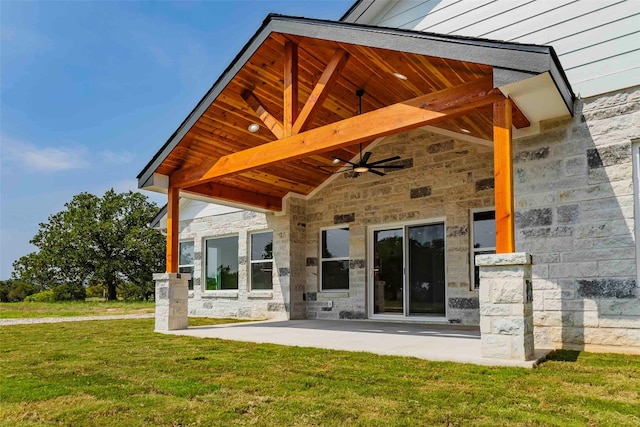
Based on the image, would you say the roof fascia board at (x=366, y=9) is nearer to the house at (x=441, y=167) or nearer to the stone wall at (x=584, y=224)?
the house at (x=441, y=167)

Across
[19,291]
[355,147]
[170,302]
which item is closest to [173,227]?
[170,302]

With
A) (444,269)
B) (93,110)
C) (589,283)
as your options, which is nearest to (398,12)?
(444,269)

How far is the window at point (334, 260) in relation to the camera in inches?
375

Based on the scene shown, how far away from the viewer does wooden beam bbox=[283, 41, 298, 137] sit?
19.5 ft

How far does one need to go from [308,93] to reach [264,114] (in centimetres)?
86

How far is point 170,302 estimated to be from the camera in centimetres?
768

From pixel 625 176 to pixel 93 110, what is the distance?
23.9 m

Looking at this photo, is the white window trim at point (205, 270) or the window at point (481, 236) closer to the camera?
the window at point (481, 236)

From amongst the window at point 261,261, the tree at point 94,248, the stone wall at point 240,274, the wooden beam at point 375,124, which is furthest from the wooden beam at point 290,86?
the tree at point 94,248

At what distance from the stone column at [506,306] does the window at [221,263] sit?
778cm

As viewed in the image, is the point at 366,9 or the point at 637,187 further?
the point at 366,9

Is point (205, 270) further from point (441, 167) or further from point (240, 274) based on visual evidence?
point (441, 167)

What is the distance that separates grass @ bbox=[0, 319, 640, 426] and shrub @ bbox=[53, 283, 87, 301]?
16.9 metres

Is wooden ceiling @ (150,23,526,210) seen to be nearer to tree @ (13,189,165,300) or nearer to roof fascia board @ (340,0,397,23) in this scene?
roof fascia board @ (340,0,397,23)
